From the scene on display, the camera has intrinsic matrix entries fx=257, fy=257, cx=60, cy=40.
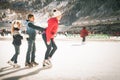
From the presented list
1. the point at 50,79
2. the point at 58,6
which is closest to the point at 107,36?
the point at 58,6

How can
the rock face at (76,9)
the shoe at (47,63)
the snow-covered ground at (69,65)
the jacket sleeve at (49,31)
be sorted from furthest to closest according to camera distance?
the rock face at (76,9) → the shoe at (47,63) → the jacket sleeve at (49,31) → the snow-covered ground at (69,65)

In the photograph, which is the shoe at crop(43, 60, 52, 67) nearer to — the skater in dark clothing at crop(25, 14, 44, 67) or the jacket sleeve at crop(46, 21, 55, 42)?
the skater in dark clothing at crop(25, 14, 44, 67)

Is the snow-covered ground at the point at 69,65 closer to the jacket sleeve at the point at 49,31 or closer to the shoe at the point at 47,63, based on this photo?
the shoe at the point at 47,63

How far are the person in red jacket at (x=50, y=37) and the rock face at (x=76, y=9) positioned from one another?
494 mm

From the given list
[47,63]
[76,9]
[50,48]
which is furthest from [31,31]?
[76,9]

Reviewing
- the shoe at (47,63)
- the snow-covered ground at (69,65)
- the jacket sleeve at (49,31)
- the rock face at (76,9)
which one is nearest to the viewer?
the snow-covered ground at (69,65)

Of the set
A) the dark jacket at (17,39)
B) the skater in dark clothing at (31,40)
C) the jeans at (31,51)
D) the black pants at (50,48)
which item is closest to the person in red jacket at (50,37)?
the black pants at (50,48)

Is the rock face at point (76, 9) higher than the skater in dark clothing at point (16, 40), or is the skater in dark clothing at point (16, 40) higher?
the rock face at point (76, 9)

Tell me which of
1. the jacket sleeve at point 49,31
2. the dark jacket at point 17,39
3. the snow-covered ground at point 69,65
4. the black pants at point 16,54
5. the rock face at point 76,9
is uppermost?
the rock face at point 76,9

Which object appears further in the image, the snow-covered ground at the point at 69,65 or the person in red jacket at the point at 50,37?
the person in red jacket at the point at 50,37

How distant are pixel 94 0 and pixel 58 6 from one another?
1.08 m

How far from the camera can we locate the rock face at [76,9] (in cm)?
557

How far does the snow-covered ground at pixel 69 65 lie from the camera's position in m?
4.29

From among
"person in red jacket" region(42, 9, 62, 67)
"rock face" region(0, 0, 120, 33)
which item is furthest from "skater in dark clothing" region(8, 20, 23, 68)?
"person in red jacket" region(42, 9, 62, 67)
